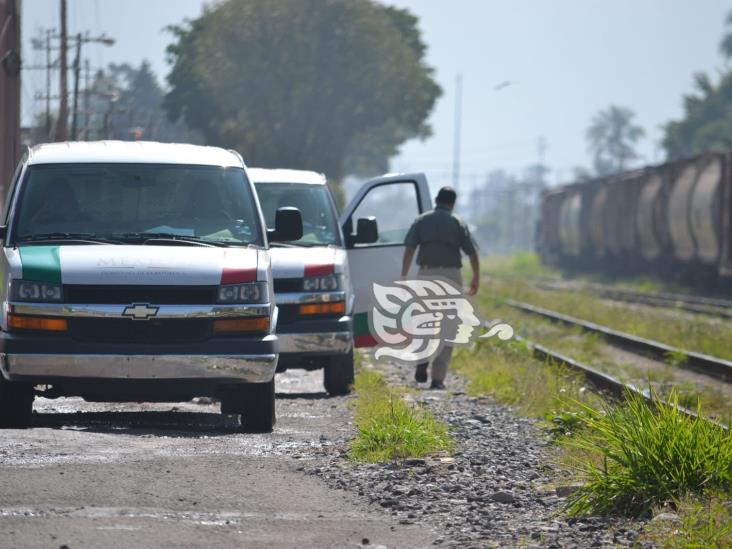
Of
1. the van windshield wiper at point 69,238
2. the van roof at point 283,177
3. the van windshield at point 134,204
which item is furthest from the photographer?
the van roof at point 283,177

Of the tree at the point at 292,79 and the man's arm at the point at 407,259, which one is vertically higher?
the tree at the point at 292,79

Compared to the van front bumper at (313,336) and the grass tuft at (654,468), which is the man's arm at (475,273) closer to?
the van front bumper at (313,336)

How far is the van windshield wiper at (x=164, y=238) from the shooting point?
9.17 m

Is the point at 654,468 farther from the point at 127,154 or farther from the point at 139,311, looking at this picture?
the point at 127,154

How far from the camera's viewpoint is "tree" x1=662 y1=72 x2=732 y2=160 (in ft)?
342

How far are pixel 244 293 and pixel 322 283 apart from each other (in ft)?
9.04

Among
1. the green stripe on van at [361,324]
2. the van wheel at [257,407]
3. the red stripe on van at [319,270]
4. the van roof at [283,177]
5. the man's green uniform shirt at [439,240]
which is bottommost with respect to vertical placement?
the van wheel at [257,407]

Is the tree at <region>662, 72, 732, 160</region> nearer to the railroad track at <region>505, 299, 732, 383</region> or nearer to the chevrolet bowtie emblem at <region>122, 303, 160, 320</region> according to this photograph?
the railroad track at <region>505, 299, 732, 383</region>

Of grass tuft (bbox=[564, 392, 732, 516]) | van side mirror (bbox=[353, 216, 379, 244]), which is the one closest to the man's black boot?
van side mirror (bbox=[353, 216, 379, 244])

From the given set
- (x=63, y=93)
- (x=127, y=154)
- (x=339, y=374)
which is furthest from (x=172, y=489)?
(x=63, y=93)

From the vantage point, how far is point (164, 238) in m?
9.20

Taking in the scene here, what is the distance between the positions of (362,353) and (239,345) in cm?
832

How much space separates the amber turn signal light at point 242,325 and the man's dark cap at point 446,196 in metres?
4.39

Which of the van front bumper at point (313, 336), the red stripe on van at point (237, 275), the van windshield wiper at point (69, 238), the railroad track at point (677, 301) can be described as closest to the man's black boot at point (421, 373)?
the van front bumper at point (313, 336)
